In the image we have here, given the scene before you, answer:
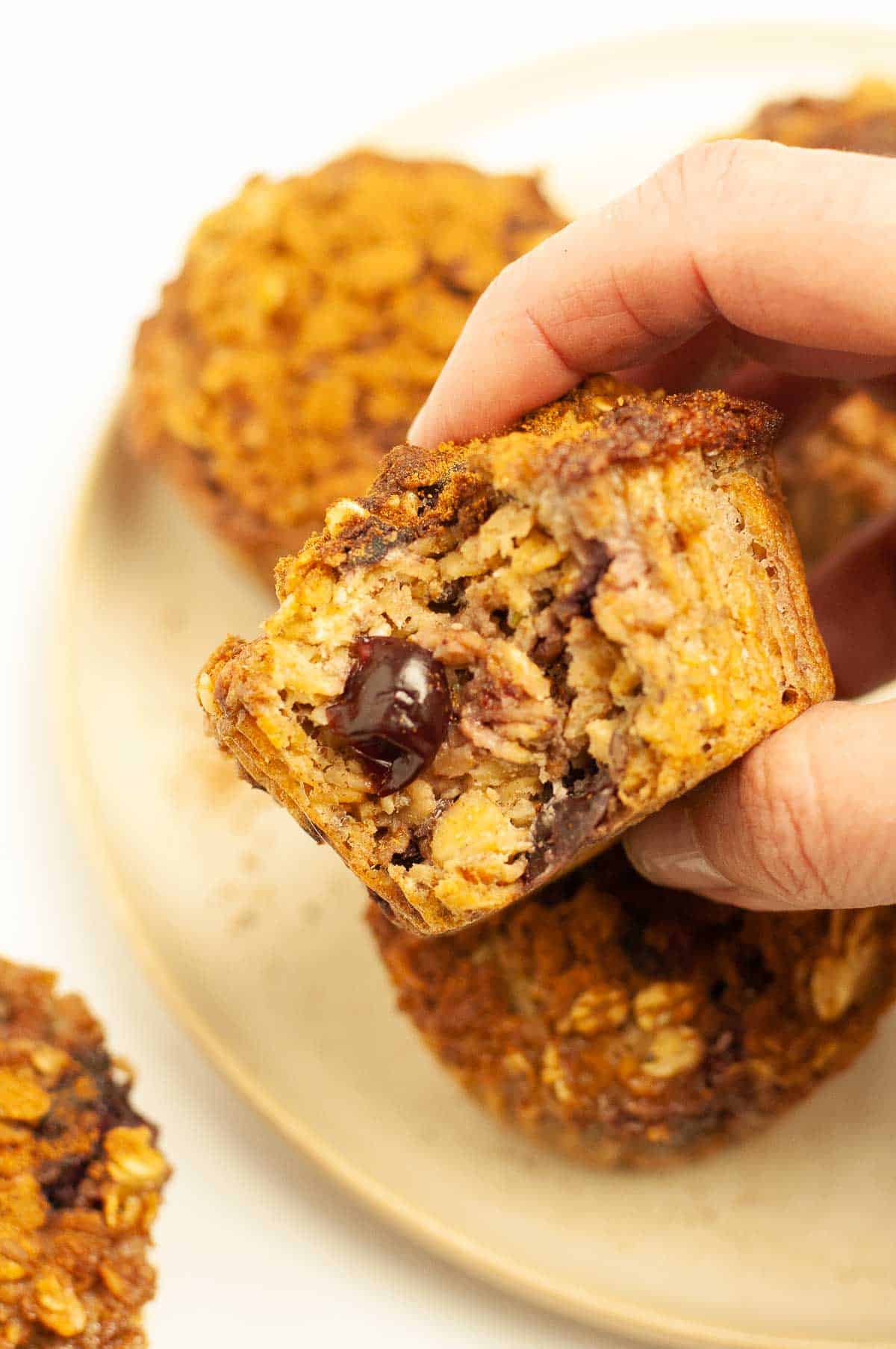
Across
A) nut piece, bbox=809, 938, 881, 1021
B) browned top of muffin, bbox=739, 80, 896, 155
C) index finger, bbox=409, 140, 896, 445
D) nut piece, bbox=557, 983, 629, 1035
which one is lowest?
nut piece, bbox=809, 938, 881, 1021

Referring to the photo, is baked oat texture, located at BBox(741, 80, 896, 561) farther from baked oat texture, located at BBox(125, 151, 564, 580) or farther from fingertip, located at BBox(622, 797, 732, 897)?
fingertip, located at BBox(622, 797, 732, 897)

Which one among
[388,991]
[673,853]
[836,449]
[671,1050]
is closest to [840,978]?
[671,1050]

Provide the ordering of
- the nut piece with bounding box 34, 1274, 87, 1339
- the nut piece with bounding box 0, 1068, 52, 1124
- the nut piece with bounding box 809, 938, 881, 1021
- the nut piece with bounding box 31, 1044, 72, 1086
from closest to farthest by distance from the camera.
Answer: the nut piece with bounding box 34, 1274, 87, 1339 < the nut piece with bounding box 0, 1068, 52, 1124 < the nut piece with bounding box 31, 1044, 72, 1086 < the nut piece with bounding box 809, 938, 881, 1021

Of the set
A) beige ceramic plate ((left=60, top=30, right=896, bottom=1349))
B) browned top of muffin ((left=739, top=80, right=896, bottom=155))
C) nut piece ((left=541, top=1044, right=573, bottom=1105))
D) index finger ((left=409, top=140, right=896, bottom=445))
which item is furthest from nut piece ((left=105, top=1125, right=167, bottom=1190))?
browned top of muffin ((left=739, top=80, right=896, bottom=155))

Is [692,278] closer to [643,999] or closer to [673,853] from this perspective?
[673,853]

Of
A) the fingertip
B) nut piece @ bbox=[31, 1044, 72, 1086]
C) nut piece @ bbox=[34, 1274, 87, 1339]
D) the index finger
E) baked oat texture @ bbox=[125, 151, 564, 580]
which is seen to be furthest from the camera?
baked oat texture @ bbox=[125, 151, 564, 580]

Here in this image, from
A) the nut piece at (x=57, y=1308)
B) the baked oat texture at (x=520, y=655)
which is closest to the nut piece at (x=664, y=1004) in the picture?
the baked oat texture at (x=520, y=655)
